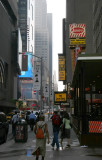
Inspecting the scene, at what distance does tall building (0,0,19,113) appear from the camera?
2960 inches

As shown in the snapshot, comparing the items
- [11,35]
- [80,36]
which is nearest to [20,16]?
[11,35]

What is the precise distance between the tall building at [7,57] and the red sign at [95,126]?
5785 cm

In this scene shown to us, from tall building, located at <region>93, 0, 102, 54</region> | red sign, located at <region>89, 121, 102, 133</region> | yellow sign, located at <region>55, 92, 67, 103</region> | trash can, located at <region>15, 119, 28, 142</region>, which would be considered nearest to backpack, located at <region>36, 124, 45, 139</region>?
red sign, located at <region>89, 121, 102, 133</region>

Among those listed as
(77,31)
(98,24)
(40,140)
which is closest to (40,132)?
(40,140)

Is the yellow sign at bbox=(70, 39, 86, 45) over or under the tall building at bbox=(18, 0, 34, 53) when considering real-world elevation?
under

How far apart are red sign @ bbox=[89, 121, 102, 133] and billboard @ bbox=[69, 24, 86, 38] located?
15580mm

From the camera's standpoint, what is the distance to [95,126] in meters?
15.7

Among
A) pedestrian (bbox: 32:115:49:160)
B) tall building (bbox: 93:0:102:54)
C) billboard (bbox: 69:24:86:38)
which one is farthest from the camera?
tall building (bbox: 93:0:102:54)

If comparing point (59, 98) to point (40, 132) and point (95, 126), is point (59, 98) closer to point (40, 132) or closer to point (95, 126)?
point (95, 126)

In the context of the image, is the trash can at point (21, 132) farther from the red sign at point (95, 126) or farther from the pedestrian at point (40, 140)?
the pedestrian at point (40, 140)

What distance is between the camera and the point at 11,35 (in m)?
89.9

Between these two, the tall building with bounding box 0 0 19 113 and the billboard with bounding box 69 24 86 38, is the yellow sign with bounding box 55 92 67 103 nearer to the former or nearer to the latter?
the billboard with bounding box 69 24 86 38

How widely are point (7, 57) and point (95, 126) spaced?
68.3 m

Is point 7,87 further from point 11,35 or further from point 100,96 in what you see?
point 100,96
